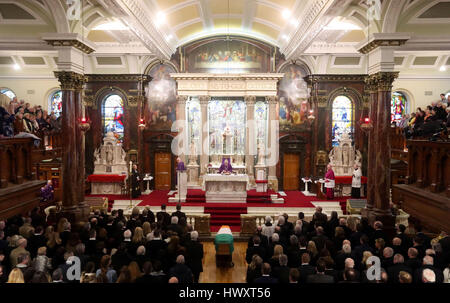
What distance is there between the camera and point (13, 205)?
10.3m

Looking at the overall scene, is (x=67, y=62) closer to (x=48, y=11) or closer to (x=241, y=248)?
(x=48, y=11)

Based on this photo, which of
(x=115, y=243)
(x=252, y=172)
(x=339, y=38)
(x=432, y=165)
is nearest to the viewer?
(x=115, y=243)

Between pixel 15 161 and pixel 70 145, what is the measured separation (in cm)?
173

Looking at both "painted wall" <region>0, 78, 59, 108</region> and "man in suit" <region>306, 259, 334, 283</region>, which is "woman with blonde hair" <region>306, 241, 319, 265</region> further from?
"painted wall" <region>0, 78, 59, 108</region>

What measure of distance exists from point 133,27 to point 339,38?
1081 centimetres

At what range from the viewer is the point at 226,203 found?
1653cm

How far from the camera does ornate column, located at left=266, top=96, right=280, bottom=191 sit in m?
19.9

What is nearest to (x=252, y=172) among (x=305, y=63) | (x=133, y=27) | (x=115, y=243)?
(x=305, y=63)

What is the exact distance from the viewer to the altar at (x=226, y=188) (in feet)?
54.6

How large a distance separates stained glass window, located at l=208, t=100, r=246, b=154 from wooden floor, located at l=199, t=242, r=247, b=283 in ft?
31.6

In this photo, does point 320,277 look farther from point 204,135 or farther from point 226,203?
point 204,135

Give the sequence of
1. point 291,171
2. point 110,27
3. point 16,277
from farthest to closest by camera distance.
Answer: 1. point 291,171
2. point 110,27
3. point 16,277

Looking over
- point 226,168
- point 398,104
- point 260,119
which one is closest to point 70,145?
point 226,168

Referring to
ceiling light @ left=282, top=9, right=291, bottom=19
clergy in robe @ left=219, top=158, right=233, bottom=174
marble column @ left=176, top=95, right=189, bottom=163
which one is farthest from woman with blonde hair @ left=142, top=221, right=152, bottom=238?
marble column @ left=176, top=95, right=189, bottom=163
